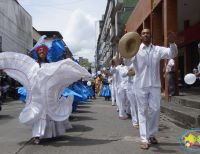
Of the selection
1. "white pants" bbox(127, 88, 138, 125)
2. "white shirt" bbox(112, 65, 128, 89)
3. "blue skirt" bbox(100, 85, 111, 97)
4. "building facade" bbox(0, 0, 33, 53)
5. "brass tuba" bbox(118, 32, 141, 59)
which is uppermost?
"building facade" bbox(0, 0, 33, 53)

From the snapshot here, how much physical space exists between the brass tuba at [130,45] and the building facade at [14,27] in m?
25.9

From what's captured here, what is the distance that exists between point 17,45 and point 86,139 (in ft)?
109

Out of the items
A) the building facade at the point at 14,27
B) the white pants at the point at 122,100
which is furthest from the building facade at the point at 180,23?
the building facade at the point at 14,27

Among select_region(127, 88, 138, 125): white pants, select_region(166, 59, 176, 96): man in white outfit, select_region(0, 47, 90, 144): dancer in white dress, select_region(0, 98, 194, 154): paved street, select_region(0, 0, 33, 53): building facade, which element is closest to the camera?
select_region(0, 98, 194, 154): paved street

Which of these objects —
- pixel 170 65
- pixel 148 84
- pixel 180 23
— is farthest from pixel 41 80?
pixel 180 23

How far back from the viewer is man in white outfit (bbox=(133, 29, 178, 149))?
7.88 metres

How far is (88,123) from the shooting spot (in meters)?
11.9

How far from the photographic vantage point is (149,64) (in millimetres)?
7957

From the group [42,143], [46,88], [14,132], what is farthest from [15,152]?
[14,132]

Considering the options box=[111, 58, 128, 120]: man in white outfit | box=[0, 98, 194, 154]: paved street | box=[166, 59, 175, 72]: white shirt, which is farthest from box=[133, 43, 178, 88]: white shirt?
box=[166, 59, 175, 72]: white shirt

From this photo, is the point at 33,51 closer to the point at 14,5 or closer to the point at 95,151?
the point at 95,151

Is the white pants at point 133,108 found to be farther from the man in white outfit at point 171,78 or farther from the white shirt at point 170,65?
the man in white outfit at point 171,78

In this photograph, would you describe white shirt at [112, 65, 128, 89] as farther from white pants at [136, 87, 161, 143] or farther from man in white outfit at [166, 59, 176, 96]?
white pants at [136, 87, 161, 143]

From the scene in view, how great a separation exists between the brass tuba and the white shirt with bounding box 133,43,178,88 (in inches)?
8.3
